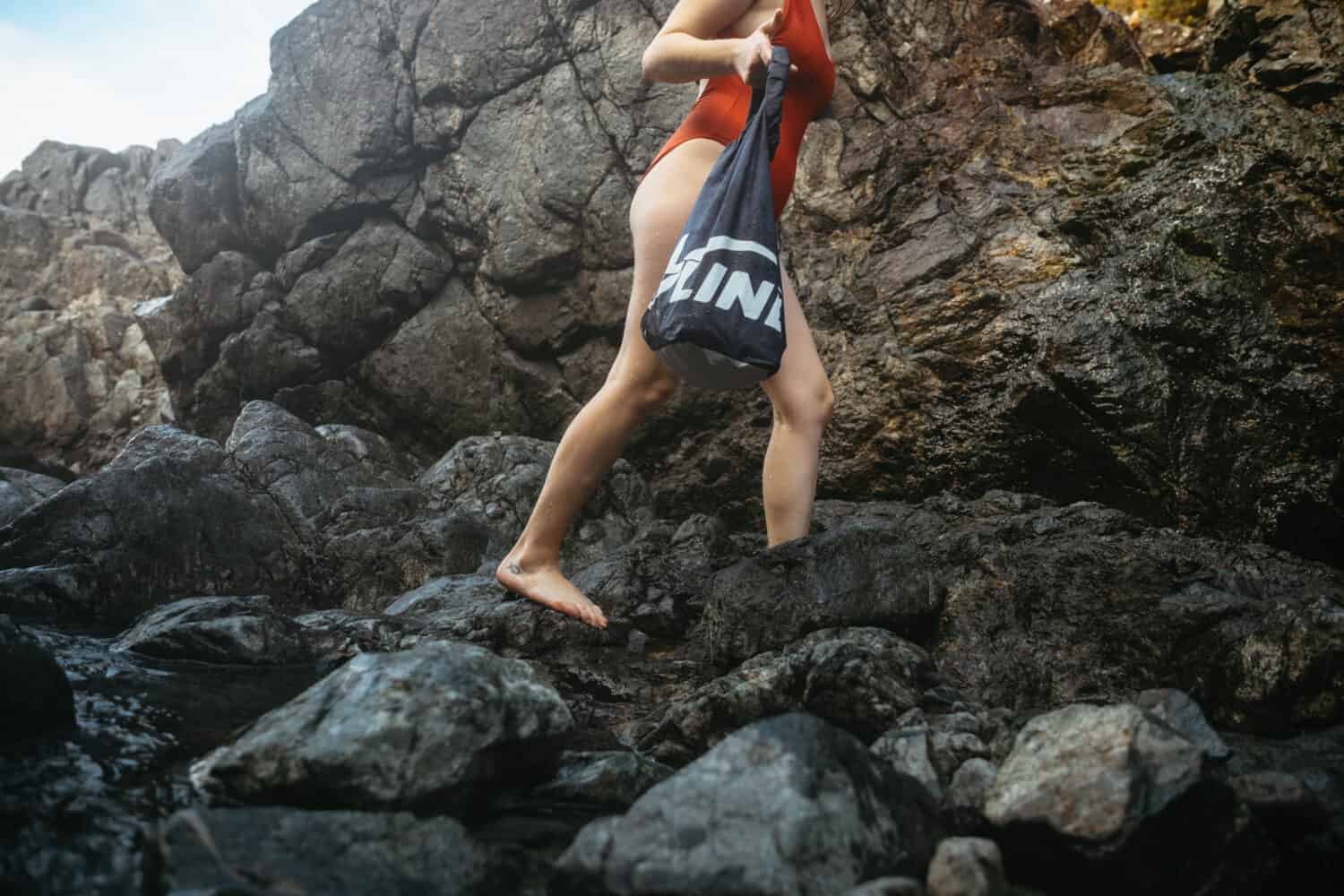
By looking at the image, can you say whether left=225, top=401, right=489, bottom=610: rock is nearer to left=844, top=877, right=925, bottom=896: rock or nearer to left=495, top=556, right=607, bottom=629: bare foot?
left=495, top=556, right=607, bottom=629: bare foot

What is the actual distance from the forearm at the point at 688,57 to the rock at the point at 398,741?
189 cm

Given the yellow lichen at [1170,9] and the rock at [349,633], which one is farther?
the yellow lichen at [1170,9]

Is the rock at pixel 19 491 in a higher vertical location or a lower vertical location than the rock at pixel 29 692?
higher

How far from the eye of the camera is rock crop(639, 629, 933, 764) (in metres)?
2.16

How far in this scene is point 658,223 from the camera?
2809 millimetres

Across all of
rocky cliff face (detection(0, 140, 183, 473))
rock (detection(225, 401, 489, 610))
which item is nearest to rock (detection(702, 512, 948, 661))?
rock (detection(225, 401, 489, 610))

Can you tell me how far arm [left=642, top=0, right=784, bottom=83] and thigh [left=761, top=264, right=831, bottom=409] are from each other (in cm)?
66

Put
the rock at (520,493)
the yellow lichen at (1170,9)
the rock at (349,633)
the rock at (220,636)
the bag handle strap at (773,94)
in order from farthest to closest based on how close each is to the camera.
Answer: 1. the yellow lichen at (1170,9)
2. the rock at (520,493)
3. the rock at (349,633)
4. the rock at (220,636)
5. the bag handle strap at (773,94)

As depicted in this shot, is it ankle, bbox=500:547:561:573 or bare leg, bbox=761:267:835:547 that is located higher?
bare leg, bbox=761:267:835:547

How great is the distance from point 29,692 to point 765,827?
1.67 meters

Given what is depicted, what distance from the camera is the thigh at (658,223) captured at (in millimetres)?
2801

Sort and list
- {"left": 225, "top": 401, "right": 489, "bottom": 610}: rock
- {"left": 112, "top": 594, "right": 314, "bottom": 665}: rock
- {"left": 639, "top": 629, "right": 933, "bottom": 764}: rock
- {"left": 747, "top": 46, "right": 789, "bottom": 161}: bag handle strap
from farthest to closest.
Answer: {"left": 225, "top": 401, "right": 489, "bottom": 610}: rock < {"left": 112, "top": 594, "right": 314, "bottom": 665}: rock < {"left": 747, "top": 46, "right": 789, "bottom": 161}: bag handle strap < {"left": 639, "top": 629, "right": 933, "bottom": 764}: rock

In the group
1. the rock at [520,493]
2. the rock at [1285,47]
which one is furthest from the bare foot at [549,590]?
the rock at [1285,47]

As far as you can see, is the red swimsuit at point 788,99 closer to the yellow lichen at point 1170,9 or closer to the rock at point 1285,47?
the rock at point 1285,47
